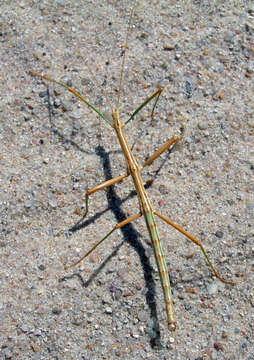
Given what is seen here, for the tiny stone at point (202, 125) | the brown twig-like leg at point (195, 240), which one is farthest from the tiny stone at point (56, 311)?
the tiny stone at point (202, 125)

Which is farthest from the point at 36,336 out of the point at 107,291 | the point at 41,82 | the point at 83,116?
the point at 41,82

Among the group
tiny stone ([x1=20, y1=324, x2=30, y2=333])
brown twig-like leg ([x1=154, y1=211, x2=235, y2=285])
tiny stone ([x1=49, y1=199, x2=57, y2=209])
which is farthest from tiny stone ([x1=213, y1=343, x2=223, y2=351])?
tiny stone ([x1=49, y1=199, x2=57, y2=209])

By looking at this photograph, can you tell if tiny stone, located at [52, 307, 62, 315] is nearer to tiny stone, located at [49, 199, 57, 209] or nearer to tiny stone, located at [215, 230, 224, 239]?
tiny stone, located at [49, 199, 57, 209]

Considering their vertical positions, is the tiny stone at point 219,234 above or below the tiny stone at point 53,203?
above

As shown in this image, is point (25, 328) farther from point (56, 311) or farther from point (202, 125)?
point (202, 125)

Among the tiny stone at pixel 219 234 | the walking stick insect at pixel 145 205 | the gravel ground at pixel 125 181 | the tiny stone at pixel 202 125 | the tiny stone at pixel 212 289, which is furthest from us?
the tiny stone at pixel 202 125

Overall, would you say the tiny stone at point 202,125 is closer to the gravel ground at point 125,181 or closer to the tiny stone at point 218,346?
the gravel ground at point 125,181

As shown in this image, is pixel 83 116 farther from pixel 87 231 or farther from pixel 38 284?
pixel 38 284

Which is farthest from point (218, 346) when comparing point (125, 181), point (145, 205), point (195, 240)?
point (125, 181)
